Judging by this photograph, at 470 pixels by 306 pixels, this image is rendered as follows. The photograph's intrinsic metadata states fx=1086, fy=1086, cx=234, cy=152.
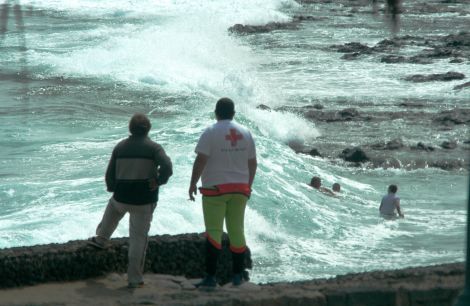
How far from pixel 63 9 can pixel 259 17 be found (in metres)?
9.44

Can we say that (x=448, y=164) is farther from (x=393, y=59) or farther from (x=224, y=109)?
(x=393, y=59)

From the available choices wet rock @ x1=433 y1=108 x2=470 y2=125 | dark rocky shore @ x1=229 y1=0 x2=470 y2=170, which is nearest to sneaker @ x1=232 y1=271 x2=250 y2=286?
dark rocky shore @ x1=229 y1=0 x2=470 y2=170

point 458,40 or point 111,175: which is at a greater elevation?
point 111,175

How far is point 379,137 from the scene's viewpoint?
75.3 ft

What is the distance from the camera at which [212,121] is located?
21.5 metres

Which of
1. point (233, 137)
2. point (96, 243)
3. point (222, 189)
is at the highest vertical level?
point (233, 137)

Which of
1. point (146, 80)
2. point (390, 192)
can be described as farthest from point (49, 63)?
point (390, 192)

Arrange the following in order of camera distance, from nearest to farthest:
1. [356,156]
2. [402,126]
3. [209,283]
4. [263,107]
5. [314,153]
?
[209,283], [356,156], [314,153], [402,126], [263,107]

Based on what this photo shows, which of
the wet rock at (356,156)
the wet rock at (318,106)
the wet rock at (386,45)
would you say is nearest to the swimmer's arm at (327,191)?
the wet rock at (356,156)

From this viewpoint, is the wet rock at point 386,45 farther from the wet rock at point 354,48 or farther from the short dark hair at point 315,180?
the short dark hair at point 315,180

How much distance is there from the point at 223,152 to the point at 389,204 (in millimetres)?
8818

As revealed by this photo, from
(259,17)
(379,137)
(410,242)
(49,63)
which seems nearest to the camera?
(410,242)

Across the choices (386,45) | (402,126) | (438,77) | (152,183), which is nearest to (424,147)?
(402,126)

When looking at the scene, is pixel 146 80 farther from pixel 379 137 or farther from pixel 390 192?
pixel 390 192
